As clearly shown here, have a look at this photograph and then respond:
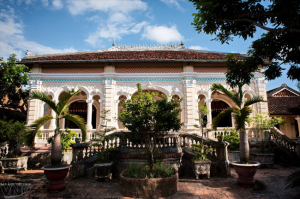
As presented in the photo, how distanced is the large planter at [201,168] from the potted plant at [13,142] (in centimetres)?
657

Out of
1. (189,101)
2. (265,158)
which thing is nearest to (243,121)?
(265,158)

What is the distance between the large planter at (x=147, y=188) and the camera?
15.6 feet

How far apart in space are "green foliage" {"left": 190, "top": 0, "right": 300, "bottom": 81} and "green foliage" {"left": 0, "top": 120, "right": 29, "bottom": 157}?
7.85m

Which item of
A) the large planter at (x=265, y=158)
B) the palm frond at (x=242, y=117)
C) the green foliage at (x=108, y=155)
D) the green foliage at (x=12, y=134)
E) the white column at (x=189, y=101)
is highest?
the white column at (x=189, y=101)

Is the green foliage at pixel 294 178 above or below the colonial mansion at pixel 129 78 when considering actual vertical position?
below

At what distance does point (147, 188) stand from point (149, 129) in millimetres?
1513

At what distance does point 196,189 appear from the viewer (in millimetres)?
5512

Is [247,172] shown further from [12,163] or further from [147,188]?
[12,163]

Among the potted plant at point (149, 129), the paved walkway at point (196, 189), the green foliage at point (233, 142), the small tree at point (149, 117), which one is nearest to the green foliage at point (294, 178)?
the paved walkway at point (196, 189)

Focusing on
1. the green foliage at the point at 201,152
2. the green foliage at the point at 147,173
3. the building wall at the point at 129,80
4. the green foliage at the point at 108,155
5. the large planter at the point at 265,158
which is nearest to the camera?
the green foliage at the point at 147,173

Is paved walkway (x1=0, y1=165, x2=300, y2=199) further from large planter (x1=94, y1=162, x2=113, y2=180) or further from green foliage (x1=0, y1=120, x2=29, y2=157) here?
green foliage (x1=0, y1=120, x2=29, y2=157)

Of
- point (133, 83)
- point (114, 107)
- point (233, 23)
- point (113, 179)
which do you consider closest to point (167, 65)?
point (133, 83)

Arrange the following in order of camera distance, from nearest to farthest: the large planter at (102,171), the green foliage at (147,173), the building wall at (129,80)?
→ the green foliage at (147,173), the large planter at (102,171), the building wall at (129,80)

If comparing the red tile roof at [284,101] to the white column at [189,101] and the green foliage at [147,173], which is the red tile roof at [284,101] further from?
the green foliage at [147,173]
